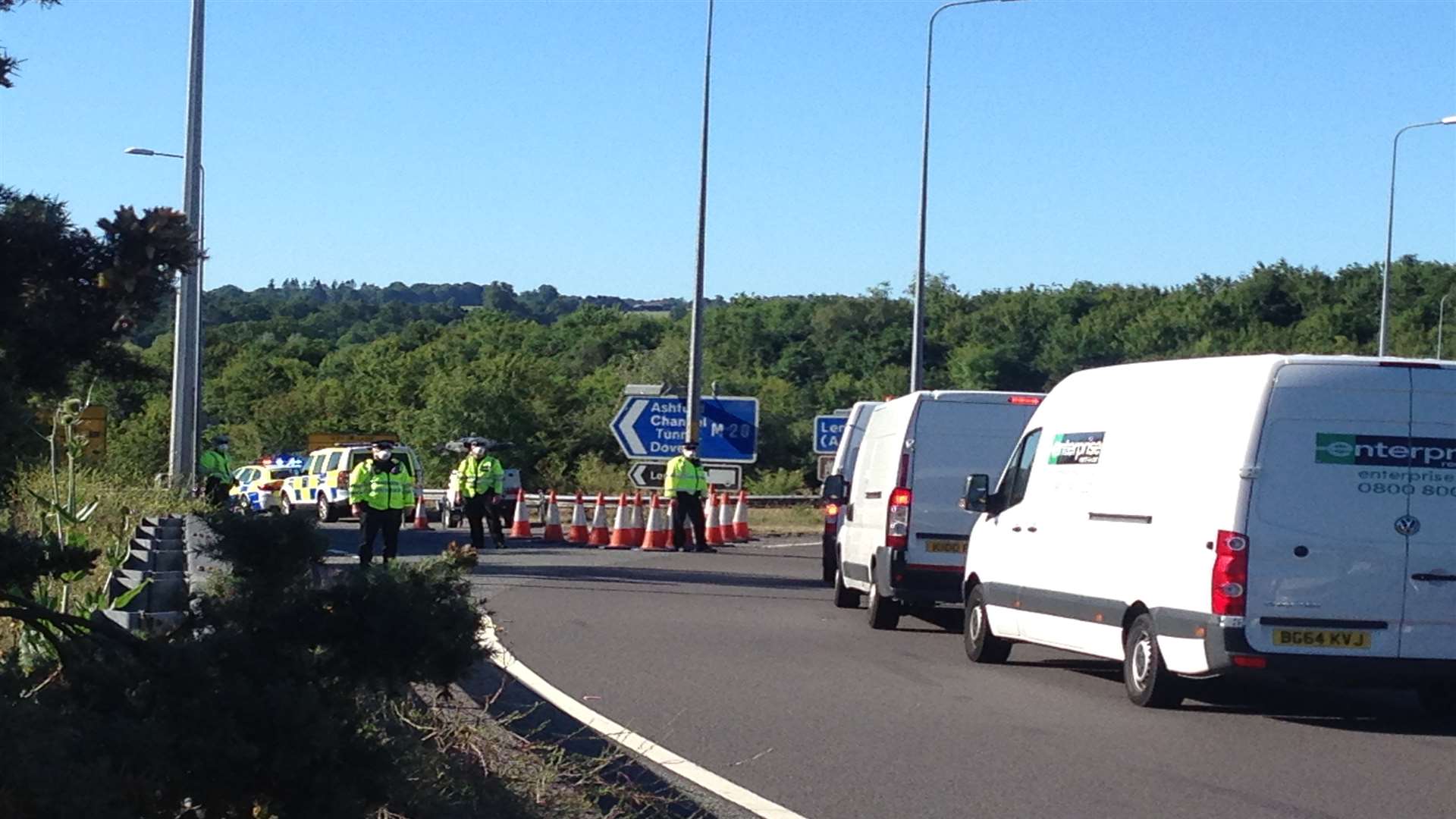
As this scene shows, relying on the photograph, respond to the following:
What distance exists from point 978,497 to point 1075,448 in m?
1.49

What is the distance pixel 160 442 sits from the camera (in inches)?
1639

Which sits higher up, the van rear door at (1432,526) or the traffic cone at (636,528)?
the van rear door at (1432,526)

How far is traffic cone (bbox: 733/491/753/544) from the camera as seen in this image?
32.2 meters

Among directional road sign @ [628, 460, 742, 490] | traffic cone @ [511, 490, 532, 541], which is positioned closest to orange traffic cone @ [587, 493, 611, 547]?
directional road sign @ [628, 460, 742, 490]

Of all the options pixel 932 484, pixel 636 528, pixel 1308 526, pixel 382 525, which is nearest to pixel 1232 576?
pixel 1308 526

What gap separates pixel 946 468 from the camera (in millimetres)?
15656

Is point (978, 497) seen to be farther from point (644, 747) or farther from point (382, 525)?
point (382, 525)

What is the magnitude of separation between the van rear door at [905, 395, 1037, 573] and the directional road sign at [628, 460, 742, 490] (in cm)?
1531

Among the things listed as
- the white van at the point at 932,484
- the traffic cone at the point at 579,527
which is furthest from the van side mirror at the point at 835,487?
the traffic cone at the point at 579,527

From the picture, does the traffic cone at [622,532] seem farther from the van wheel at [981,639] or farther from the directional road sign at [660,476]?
the van wheel at [981,639]

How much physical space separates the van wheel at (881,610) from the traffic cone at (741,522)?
15543 mm

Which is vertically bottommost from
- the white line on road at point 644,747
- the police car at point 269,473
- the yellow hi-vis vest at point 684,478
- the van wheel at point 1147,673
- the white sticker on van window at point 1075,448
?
the police car at point 269,473

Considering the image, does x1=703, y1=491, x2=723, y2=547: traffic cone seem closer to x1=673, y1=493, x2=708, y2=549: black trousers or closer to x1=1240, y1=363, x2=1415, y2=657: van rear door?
x1=673, y1=493, x2=708, y2=549: black trousers

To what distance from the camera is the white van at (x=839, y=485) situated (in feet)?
65.2
